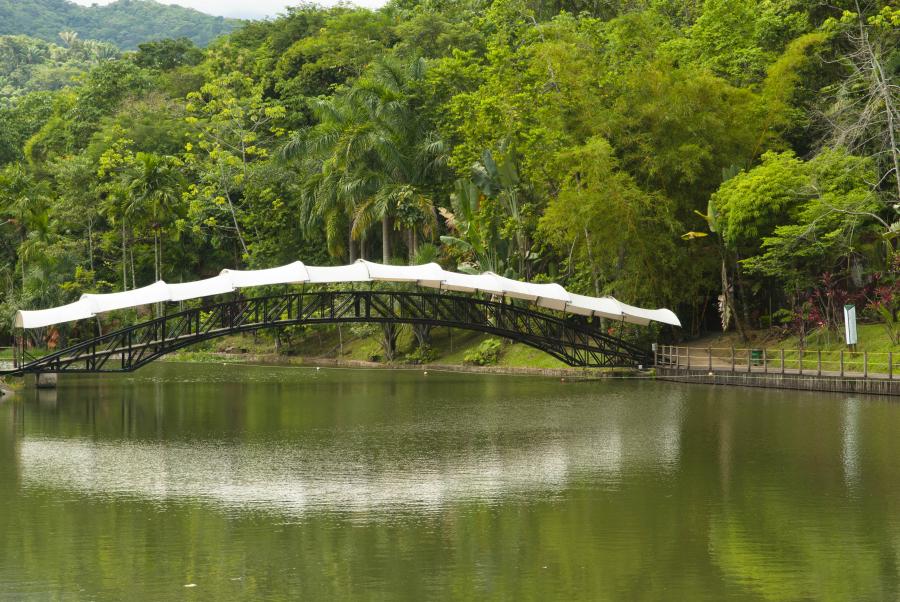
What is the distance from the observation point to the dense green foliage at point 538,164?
1854 inches

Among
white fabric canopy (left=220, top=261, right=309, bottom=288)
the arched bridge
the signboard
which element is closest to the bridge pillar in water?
the arched bridge

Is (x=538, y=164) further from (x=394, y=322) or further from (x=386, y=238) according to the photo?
(x=386, y=238)

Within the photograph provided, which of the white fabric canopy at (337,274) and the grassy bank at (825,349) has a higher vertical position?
the white fabric canopy at (337,274)

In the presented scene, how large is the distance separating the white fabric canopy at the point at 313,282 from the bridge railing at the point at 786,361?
2.98 m

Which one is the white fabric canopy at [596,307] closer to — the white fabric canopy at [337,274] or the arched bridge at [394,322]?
the arched bridge at [394,322]

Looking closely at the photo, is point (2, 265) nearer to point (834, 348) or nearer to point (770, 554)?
point (834, 348)

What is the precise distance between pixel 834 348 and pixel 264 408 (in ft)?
71.8

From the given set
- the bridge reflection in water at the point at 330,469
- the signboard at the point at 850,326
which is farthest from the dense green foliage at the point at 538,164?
the bridge reflection in water at the point at 330,469

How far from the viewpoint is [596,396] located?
41.2m

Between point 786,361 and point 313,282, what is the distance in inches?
711

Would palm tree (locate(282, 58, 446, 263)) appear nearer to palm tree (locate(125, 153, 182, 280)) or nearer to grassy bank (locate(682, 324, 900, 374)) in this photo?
palm tree (locate(125, 153, 182, 280))

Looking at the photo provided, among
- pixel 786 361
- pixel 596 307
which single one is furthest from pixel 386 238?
pixel 786 361

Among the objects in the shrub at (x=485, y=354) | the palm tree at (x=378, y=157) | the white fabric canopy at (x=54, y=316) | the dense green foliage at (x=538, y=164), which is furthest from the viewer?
the palm tree at (x=378, y=157)

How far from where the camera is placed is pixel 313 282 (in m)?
43.1
